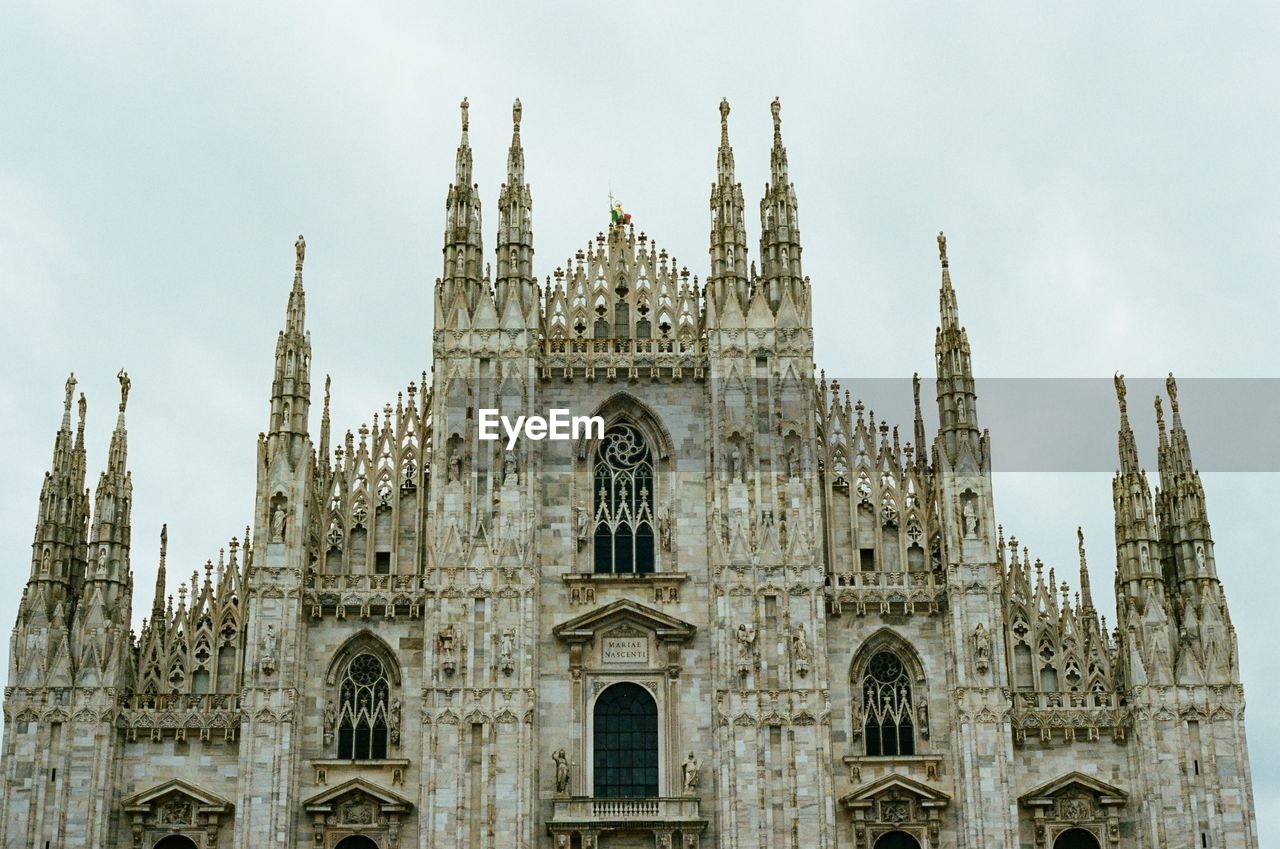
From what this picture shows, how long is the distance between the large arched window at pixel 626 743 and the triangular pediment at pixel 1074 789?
835 cm

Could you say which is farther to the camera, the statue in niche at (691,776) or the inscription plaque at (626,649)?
the inscription plaque at (626,649)

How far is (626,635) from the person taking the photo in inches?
1657

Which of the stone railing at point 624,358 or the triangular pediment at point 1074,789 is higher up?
the stone railing at point 624,358

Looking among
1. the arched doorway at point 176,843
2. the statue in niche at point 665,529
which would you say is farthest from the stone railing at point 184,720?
the statue in niche at point 665,529

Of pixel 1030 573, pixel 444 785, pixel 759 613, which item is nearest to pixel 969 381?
pixel 1030 573

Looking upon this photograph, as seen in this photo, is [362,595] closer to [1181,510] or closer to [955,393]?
[955,393]

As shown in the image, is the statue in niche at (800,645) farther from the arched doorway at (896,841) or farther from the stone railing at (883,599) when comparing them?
the arched doorway at (896,841)

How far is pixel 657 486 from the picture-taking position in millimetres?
43625

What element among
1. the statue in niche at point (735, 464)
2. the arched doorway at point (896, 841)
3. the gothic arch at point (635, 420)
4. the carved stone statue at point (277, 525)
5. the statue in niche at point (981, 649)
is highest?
the gothic arch at point (635, 420)

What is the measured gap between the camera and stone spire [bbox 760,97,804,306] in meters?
45.0

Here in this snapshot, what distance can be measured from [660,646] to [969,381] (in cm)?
982

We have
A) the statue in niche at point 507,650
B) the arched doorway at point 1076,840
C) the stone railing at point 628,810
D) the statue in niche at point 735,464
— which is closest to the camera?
the stone railing at point 628,810

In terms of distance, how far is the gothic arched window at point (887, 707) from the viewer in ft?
137

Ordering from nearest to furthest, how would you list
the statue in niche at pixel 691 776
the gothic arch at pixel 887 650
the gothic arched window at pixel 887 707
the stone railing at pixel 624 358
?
1. the statue in niche at pixel 691 776
2. the gothic arched window at pixel 887 707
3. the gothic arch at pixel 887 650
4. the stone railing at pixel 624 358
